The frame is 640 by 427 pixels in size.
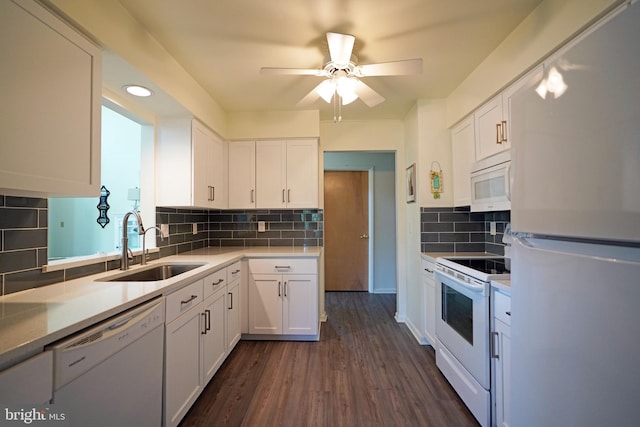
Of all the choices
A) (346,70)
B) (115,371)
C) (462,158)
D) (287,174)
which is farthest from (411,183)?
(115,371)

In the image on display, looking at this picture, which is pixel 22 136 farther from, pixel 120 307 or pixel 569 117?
pixel 569 117

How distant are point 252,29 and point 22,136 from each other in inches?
50.9

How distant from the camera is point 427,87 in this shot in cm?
237

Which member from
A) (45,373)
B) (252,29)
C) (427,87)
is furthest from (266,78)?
(45,373)

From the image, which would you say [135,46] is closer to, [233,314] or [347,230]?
[233,314]

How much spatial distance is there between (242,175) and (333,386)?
222 centimetres

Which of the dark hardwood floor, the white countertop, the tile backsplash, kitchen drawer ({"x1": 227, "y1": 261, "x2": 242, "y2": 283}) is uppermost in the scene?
the tile backsplash

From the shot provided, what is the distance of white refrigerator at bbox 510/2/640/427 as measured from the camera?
604 mm

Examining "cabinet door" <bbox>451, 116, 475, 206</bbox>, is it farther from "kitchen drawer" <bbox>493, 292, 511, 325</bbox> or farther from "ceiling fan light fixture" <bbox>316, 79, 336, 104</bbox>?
"ceiling fan light fixture" <bbox>316, 79, 336, 104</bbox>

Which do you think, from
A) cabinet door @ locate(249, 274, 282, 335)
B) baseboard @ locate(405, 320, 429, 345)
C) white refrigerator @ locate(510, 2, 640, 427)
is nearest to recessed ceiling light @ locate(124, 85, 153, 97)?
cabinet door @ locate(249, 274, 282, 335)

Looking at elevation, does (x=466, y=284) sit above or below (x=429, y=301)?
above

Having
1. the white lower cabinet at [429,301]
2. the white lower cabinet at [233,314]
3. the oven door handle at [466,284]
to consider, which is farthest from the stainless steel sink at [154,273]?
the white lower cabinet at [429,301]

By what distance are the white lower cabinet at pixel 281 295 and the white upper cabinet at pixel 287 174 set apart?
0.70m

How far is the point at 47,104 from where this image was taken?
1040mm
